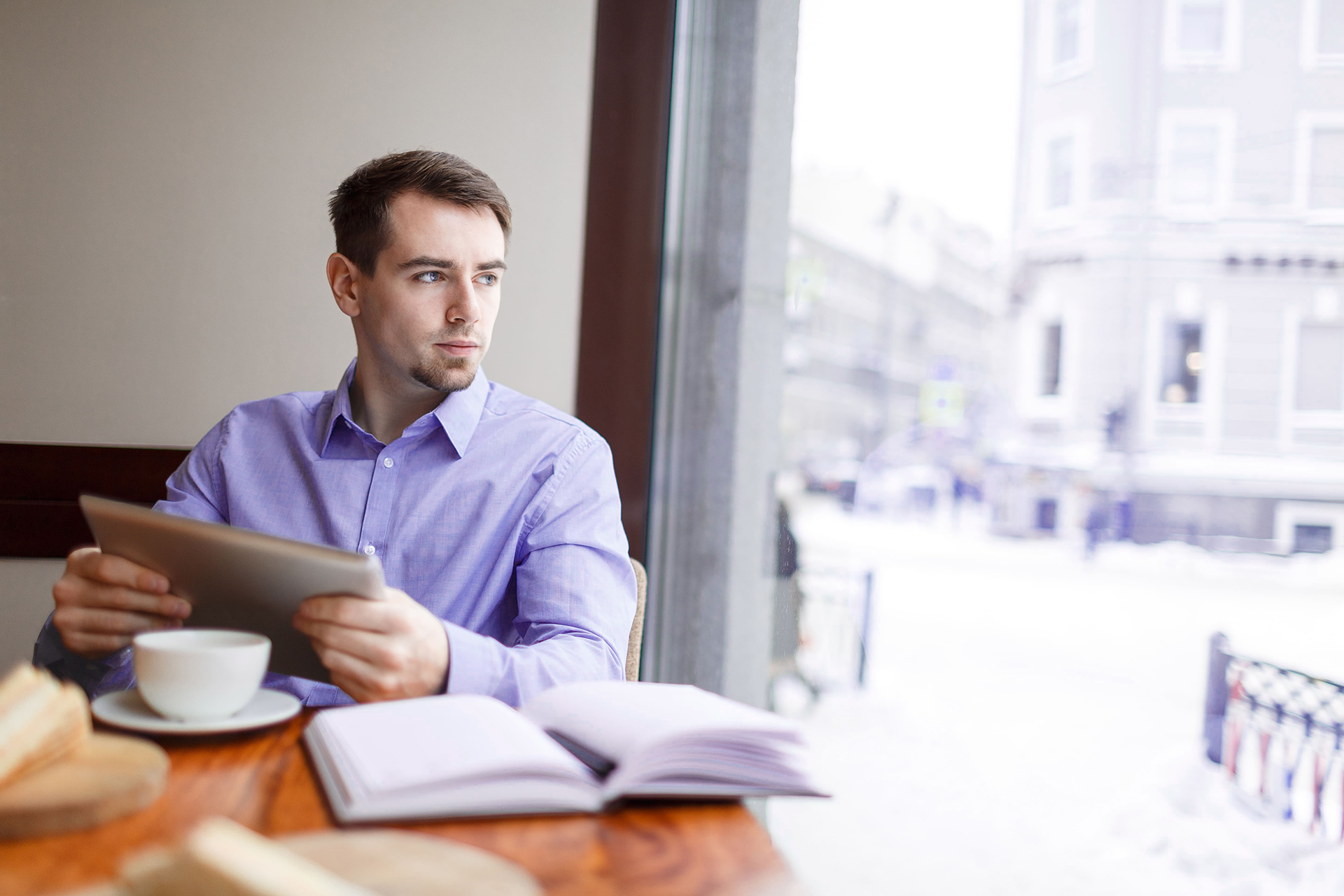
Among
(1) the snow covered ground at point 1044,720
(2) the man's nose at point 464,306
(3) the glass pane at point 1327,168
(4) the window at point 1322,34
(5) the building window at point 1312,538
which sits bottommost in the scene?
(1) the snow covered ground at point 1044,720

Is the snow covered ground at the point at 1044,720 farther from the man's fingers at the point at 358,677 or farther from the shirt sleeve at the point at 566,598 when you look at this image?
the man's fingers at the point at 358,677

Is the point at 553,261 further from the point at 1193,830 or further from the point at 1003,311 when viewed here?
the point at 1193,830

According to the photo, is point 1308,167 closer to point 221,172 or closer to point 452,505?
point 452,505

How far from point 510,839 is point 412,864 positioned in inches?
3.6

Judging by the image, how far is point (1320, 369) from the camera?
3.22 feet

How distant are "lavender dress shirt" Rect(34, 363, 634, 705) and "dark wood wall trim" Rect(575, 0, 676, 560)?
646 millimetres

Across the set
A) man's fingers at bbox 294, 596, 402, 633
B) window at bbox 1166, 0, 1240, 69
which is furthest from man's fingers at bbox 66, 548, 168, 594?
window at bbox 1166, 0, 1240, 69

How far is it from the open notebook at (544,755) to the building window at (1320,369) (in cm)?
73

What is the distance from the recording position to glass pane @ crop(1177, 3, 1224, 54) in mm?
1096

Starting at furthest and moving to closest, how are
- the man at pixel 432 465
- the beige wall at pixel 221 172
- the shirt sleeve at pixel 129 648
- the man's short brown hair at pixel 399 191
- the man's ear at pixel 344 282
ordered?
the beige wall at pixel 221 172 < the man's ear at pixel 344 282 < the man's short brown hair at pixel 399 191 < the man at pixel 432 465 < the shirt sleeve at pixel 129 648

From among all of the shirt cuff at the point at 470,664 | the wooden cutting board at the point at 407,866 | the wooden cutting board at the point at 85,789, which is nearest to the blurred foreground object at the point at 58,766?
the wooden cutting board at the point at 85,789

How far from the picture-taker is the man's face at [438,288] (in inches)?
54.6

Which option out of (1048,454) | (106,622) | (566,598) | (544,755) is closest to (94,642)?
(106,622)

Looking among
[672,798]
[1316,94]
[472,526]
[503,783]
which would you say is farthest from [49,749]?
[1316,94]
